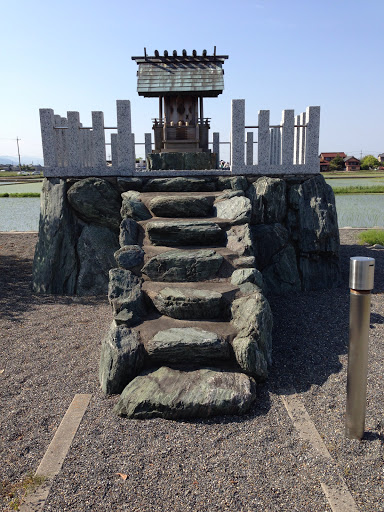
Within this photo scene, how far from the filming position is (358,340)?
11.8 ft

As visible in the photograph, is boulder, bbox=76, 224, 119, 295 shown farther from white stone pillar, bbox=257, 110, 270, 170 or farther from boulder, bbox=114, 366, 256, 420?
boulder, bbox=114, 366, 256, 420

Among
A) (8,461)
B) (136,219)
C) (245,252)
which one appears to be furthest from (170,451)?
(136,219)

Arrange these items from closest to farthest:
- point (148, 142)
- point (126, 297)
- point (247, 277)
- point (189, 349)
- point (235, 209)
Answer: point (189, 349) → point (126, 297) → point (247, 277) → point (235, 209) → point (148, 142)

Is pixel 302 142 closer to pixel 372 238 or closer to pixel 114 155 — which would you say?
pixel 114 155

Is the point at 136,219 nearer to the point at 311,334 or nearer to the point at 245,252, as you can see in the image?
the point at 245,252

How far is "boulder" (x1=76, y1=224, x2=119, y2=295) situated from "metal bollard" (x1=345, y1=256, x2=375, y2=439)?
20.4 feet

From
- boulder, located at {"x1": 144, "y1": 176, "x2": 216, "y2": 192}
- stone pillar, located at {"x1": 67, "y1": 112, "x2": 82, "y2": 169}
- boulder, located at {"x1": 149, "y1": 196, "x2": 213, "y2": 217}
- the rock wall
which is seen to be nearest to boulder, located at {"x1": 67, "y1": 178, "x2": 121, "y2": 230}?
the rock wall

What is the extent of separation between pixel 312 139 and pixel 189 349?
6.28m

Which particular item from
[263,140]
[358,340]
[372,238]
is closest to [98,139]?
[263,140]

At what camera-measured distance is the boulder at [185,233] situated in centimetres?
649

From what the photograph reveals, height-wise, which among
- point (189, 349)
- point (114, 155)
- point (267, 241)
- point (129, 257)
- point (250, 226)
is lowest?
point (189, 349)

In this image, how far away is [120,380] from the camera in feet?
15.1

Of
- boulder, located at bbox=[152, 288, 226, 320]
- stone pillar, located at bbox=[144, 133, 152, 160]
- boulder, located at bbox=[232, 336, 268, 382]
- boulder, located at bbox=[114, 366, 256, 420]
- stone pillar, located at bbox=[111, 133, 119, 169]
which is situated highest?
stone pillar, located at bbox=[144, 133, 152, 160]

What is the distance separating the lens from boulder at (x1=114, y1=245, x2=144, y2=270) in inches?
240
